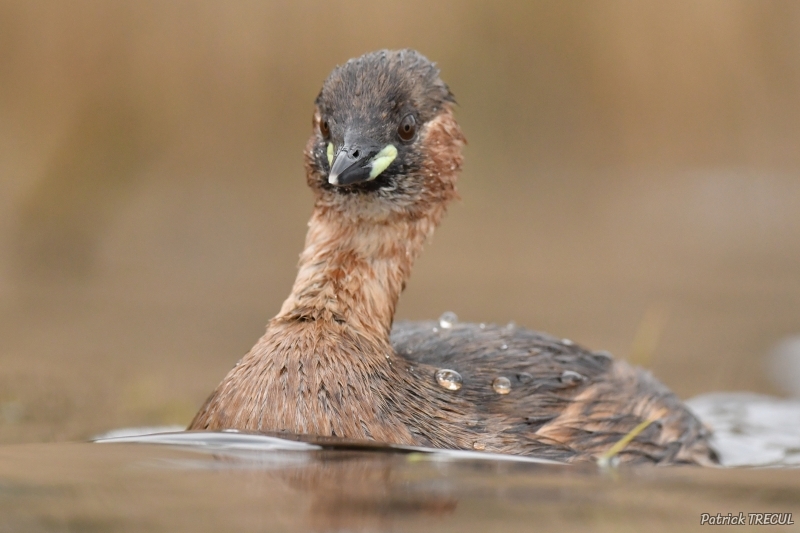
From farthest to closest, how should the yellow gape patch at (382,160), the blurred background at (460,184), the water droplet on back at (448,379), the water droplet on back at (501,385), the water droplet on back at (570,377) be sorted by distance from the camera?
1. the blurred background at (460,184)
2. the water droplet on back at (570,377)
3. the water droplet on back at (501,385)
4. the water droplet on back at (448,379)
5. the yellow gape patch at (382,160)

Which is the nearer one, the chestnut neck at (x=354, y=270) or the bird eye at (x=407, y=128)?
the chestnut neck at (x=354, y=270)

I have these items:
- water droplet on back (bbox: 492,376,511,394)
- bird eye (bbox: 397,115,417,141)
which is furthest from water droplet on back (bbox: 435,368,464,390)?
bird eye (bbox: 397,115,417,141)

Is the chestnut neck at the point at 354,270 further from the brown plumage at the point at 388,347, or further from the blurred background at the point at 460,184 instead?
the blurred background at the point at 460,184

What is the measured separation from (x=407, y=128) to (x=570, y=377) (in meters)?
1.45

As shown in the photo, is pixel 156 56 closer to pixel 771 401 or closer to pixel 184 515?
pixel 771 401

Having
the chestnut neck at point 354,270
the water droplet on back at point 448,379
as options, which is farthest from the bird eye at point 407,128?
the water droplet on back at point 448,379

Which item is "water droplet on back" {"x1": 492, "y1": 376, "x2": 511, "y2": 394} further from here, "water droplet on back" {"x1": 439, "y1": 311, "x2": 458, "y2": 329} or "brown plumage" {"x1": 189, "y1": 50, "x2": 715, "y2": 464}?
"water droplet on back" {"x1": 439, "y1": 311, "x2": 458, "y2": 329}

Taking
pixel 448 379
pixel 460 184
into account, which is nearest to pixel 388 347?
pixel 448 379

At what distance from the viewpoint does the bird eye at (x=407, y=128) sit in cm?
512

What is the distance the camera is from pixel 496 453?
15.0 ft

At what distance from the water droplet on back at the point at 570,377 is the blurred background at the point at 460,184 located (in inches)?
90.7

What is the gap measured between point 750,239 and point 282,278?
5.19 metres

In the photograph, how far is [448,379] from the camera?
5090 millimetres

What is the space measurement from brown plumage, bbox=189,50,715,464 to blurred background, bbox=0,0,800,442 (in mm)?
1973
